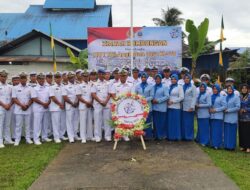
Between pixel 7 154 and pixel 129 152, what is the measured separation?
8.62ft

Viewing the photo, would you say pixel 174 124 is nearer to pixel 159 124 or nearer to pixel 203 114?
pixel 159 124

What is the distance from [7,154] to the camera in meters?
8.49

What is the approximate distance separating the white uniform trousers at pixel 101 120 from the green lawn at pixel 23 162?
0.93 m

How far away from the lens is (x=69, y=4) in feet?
97.8

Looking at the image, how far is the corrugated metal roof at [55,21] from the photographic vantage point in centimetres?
2653

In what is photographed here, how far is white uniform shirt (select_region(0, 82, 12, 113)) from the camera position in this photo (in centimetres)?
923

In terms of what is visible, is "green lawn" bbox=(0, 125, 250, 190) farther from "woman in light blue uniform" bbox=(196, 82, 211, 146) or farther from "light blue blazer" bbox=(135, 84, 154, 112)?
"light blue blazer" bbox=(135, 84, 154, 112)

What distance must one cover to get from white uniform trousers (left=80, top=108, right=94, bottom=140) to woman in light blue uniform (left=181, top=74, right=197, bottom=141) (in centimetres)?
226

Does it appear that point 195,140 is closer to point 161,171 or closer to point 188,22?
point 161,171

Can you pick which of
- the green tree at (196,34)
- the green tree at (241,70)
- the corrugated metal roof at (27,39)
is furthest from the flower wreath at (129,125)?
the green tree at (241,70)

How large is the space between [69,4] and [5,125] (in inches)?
856

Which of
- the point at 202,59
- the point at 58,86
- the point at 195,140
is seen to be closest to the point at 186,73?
the point at 195,140

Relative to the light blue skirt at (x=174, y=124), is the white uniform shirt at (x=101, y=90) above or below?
above

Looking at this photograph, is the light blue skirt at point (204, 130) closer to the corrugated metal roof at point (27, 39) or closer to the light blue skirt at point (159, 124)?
the light blue skirt at point (159, 124)
